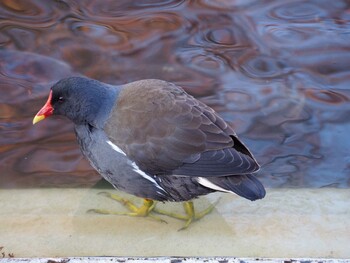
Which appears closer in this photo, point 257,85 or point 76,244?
point 76,244

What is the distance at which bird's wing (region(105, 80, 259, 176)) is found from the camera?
2832 millimetres

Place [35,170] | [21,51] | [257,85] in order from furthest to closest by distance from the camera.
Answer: [21,51] → [257,85] → [35,170]

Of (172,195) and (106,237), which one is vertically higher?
(172,195)

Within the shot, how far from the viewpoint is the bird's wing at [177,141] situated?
2832 mm

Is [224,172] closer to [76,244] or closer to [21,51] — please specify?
[76,244]

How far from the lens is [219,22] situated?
199 inches

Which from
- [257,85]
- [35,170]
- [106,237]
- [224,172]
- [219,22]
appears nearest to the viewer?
[224,172]

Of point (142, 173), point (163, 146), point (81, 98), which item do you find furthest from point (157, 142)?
point (81, 98)

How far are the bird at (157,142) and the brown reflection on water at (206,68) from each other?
2.04 ft

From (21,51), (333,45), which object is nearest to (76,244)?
(21,51)

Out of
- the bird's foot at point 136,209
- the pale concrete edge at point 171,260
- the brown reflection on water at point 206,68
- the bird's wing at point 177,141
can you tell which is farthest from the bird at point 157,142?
the brown reflection on water at point 206,68

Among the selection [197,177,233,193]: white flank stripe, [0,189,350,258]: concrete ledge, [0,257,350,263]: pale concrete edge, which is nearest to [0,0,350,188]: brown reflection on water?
[0,189,350,258]: concrete ledge

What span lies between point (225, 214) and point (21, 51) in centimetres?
235

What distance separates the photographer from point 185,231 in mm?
3064
